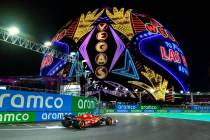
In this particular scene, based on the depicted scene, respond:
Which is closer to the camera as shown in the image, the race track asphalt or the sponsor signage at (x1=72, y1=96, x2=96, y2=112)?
the race track asphalt

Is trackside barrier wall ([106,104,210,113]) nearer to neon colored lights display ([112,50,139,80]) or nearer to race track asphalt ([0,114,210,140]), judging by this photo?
neon colored lights display ([112,50,139,80])

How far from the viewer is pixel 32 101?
72.8ft

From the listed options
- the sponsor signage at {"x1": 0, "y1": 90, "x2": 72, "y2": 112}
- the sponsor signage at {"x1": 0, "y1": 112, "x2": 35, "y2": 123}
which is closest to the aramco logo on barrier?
the sponsor signage at {"x1": 0, "y1": 90, "x2": 72, "y2": 112}

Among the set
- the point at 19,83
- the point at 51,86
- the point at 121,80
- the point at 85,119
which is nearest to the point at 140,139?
the point at 85,119

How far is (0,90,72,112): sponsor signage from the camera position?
1995 centimetres

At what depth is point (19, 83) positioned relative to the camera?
53781mm

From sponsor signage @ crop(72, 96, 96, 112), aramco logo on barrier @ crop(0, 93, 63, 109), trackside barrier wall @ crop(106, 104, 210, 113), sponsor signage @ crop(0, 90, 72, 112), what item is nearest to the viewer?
sponsor signage @ crop(0, 90, 72, 112)

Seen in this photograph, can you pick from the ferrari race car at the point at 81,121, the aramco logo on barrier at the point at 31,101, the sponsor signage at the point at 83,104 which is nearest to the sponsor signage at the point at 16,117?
the aramco logo on barrier at the point at 31,101

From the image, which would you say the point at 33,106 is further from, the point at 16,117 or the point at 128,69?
the point at 128,69

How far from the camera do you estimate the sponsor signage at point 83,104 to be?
1096 inches

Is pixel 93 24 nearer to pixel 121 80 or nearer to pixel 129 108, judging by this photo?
pixel 121 80

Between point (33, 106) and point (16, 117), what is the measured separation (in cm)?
196

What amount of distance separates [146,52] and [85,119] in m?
76.5

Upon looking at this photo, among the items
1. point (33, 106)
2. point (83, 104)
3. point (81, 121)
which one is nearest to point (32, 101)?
point (33, 106)
